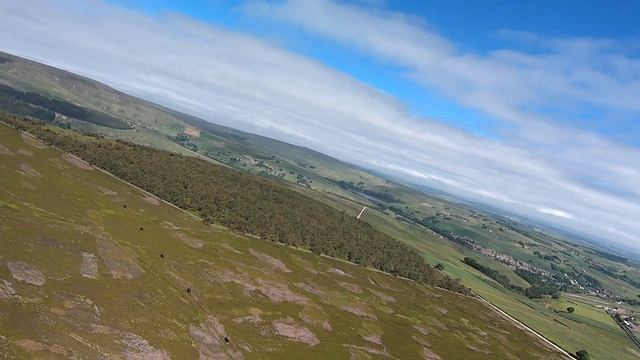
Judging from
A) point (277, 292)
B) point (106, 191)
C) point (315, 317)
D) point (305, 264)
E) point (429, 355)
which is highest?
point (106, 191)

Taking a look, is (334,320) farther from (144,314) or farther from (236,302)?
(144,314)

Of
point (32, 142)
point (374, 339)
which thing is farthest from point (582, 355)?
point (32, 142)

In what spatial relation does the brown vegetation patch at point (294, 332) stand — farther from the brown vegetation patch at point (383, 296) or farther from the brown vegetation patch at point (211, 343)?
the brown vegetation patch at point (383, 296)

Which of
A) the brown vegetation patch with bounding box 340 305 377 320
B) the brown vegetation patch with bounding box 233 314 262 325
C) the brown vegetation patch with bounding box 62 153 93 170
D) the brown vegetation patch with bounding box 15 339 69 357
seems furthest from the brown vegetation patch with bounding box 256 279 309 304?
the brown vegetation patch with bounding box 62 153 93 170

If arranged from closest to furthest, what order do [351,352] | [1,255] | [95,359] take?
[95,359], [1,255], [351,352]

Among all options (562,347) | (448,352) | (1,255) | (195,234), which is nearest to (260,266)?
(195,234)

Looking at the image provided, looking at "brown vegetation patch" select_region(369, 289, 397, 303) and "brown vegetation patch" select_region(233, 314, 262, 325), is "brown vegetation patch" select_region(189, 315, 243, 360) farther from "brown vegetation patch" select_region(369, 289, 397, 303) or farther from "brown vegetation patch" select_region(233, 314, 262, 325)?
"brown vegetation patch" select_region(369, 289, 397, 303)

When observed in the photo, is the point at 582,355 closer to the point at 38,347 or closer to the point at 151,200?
the point at 151,200
